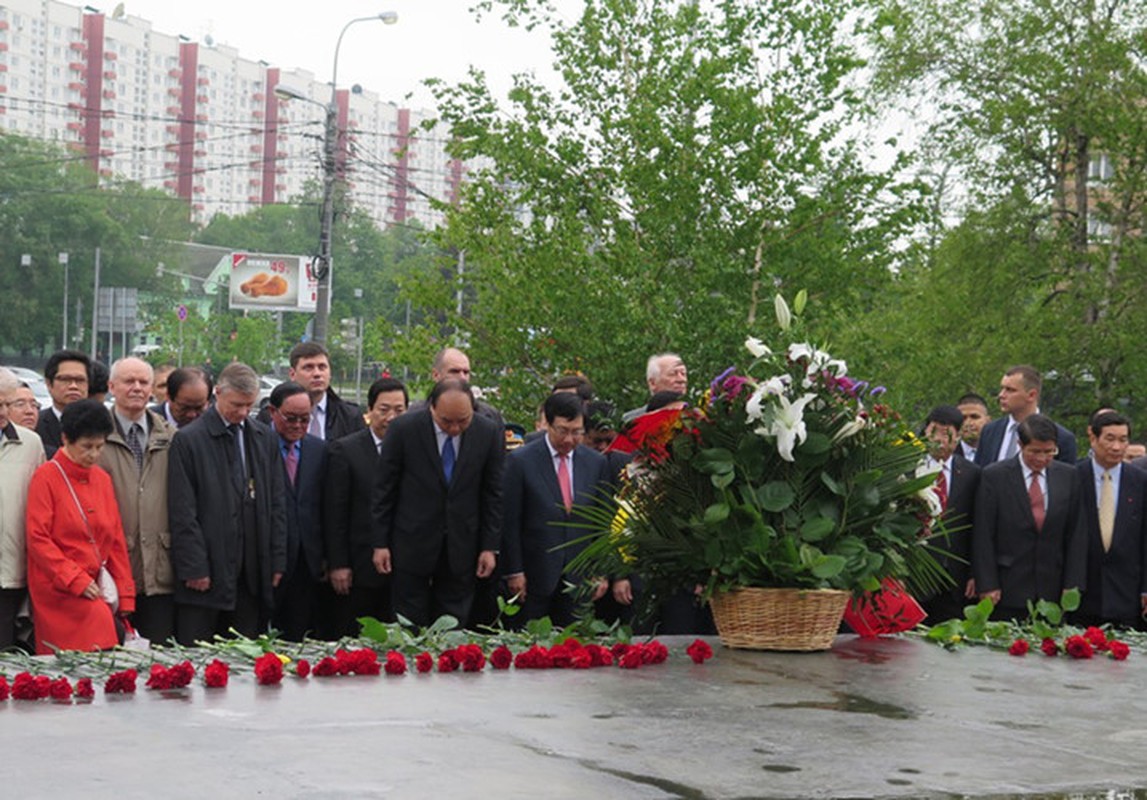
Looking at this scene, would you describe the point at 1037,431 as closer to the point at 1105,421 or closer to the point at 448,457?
the point at 1105,421

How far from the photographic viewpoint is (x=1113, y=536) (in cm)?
1080

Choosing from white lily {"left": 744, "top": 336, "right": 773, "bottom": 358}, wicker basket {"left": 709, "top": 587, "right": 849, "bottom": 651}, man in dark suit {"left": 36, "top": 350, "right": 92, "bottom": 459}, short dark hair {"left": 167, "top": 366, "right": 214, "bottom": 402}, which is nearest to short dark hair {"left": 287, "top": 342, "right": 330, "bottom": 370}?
short dark hair {"left": 167, "top": 366, "right": 214, "bottom": 402}

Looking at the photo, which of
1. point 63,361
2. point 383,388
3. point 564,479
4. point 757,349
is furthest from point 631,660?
point 63,361

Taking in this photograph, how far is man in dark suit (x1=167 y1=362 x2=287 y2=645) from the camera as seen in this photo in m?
9.03

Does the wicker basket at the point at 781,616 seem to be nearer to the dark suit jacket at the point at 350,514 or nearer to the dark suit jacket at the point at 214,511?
the dark suit jacket at the point at 214,511

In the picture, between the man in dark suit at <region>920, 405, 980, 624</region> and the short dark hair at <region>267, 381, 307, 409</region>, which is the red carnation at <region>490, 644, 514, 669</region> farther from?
the man in dark suit at <region>920, 405, 980, 624</region>

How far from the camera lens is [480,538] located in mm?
9828

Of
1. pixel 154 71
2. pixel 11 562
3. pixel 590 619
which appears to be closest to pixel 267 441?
pixel 11 562

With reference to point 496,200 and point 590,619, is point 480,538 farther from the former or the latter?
point 496,200

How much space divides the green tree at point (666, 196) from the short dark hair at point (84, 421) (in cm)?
1116

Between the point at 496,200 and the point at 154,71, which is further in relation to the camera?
the point at 154,71

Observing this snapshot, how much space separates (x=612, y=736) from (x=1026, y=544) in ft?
20.8

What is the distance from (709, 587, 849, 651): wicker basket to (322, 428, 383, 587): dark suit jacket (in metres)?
3.91

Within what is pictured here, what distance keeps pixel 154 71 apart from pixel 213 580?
14077 cm
